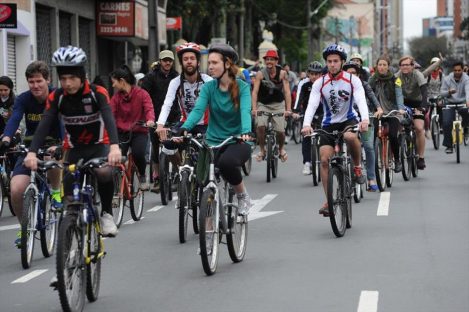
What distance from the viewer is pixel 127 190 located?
1324 cm

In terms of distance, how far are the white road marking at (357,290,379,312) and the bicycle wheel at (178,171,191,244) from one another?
9.43 ft

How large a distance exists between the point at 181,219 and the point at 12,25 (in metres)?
7.24

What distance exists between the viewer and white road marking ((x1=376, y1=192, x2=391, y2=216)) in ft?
46.1

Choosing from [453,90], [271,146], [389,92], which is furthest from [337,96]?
[453,90]

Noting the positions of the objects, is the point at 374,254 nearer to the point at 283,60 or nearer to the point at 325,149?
the point at 325,149

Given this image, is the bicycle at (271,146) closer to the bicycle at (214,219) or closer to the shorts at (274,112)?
the shorts at (274,112)

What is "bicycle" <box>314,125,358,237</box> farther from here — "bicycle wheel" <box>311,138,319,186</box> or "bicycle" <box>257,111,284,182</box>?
"bicycle" <box>257,111,284,182</box>

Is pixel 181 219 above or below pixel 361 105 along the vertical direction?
below

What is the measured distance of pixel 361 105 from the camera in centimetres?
1244

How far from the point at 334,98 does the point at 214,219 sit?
11.8 ft

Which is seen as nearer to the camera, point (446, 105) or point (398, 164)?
point (398, 164)

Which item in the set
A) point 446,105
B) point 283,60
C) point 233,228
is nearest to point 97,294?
point 233,228

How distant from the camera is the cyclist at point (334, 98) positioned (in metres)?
12.4

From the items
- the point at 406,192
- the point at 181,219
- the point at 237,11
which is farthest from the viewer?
the point at 237,11
